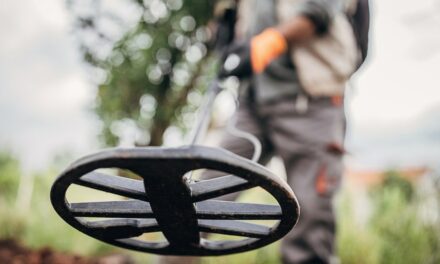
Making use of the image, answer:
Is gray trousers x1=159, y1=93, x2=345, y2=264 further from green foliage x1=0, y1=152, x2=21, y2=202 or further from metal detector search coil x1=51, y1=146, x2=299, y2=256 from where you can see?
green foliage x1=0, y1=152, x2=21, y2=202

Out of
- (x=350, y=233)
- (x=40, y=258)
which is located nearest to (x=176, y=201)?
(x=40, y=258)

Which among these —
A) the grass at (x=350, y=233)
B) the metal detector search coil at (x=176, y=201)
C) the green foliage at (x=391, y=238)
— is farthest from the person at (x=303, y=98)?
the green foliage at (x=391, y=238)

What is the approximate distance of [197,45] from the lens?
4.76 metres

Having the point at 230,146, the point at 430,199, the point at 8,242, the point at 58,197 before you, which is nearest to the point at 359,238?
the point at 430,199

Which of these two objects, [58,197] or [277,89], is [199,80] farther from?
[58,197]

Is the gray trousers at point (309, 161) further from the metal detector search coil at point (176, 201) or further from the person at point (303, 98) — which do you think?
the metal detector search coil at point (176, 201)

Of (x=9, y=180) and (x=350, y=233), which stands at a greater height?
(x=9, y=180)

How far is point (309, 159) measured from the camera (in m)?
1.62

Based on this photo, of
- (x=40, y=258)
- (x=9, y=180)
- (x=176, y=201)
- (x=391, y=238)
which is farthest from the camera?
(x=9, y=180)

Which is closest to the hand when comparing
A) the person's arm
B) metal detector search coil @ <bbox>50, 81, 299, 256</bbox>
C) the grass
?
the person's arm

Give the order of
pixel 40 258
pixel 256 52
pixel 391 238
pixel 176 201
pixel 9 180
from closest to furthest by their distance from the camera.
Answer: pixel 176 201 < pixel 256 52 < pixel 40 258 < pixel 391 238 < pixel 9 180

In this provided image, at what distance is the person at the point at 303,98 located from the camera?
1562 mm

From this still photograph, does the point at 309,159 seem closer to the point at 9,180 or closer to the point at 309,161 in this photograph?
the point at 309,161

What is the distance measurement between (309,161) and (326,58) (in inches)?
15.1
